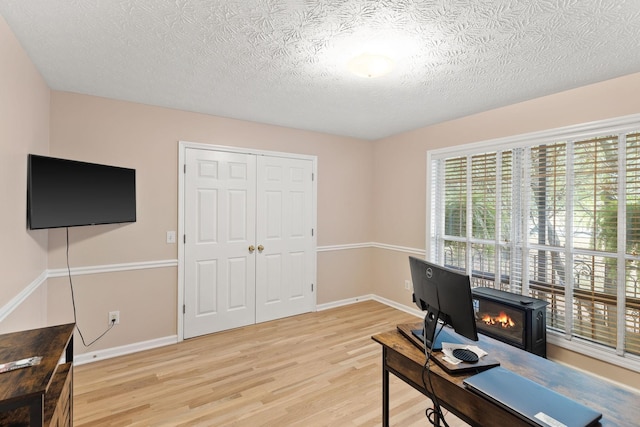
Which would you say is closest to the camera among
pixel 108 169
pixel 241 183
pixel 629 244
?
pixel 629 244

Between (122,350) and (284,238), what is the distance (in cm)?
209

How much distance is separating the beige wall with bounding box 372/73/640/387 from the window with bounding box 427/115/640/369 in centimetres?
12

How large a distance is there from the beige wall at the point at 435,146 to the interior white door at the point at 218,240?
2.02 m

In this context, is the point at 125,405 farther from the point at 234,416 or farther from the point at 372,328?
the point at 372,328

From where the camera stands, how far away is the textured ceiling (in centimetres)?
162

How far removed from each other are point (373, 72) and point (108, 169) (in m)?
2.44

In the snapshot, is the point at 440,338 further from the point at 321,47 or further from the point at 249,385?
the point at 321,47

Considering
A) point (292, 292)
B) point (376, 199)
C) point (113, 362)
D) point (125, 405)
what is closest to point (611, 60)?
point (376, 199)

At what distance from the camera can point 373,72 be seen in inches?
84.0

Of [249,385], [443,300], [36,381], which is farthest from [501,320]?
[36,381]

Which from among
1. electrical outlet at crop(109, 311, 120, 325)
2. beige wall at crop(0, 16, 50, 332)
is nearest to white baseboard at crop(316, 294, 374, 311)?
electrical outlet at crop(109, 311, 120, 325)

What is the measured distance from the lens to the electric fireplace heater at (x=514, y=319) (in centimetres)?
266

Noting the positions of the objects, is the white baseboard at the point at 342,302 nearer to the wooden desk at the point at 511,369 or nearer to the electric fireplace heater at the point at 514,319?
the electric fireplace heater at the point at 514,319

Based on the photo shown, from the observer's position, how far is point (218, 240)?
3.57 metres
